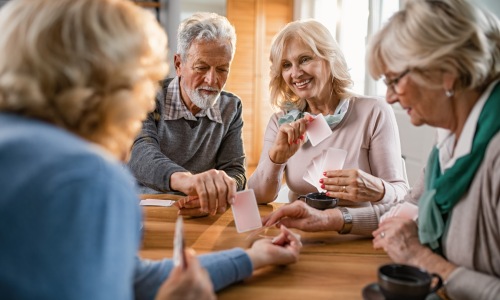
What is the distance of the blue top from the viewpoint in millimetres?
632

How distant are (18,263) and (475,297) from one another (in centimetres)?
96

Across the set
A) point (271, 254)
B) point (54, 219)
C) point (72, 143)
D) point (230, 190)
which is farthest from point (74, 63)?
point (230, 190)

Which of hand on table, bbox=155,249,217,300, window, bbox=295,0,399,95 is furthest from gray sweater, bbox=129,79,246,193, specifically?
window, bbox=295,0,399,95

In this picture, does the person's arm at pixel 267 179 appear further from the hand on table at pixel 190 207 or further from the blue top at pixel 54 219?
the blue top at pixel 54 219

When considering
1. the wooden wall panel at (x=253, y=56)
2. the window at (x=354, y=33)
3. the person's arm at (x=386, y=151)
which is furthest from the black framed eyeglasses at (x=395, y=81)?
the wooden wall panel at (x=253, y=56)

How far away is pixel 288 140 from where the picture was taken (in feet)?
7.04

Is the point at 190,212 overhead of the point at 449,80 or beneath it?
beneath

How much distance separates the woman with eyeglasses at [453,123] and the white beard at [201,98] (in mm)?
1248

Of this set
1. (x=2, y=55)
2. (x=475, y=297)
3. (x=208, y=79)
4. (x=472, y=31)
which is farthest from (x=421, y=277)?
(x=208, y=79)

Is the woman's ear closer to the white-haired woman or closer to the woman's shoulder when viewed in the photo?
the white-haired woman

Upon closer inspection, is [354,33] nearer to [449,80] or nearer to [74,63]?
[449,80]

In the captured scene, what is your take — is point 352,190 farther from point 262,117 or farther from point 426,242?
point 262,117

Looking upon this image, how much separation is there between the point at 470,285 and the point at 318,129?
109 cm

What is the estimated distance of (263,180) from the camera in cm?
220
